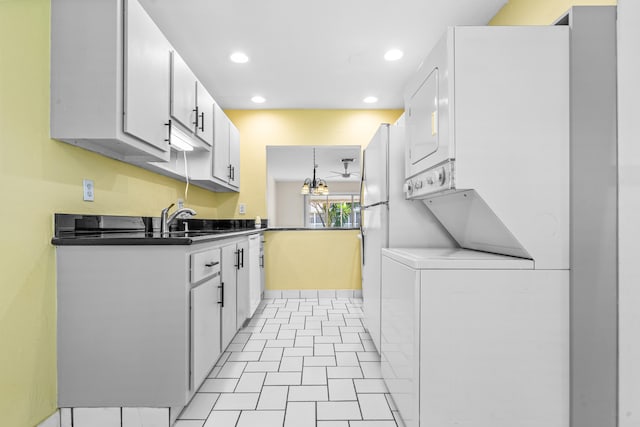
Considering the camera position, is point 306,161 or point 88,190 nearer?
point 88,190

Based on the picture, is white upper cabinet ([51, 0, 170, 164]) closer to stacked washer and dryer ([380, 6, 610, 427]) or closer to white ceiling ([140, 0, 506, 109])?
white ceiling ([140, 0, 506, 109])

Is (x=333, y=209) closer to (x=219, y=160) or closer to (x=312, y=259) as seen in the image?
(x=312, y=259)

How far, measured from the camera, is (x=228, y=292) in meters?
2.26

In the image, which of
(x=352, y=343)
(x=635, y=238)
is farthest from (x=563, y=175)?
(x=352, y=343)

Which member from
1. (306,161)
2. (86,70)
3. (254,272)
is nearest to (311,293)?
(254,272)

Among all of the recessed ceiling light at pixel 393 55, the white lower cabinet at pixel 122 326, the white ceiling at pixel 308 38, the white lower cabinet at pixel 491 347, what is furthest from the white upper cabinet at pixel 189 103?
the white lower cabinet at pixel 491 347

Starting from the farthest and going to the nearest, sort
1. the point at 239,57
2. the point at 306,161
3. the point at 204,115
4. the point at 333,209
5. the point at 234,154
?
1. the point at 333,209
2. the point at 306,161
3. the point at 234,154
4. the point at 239,57
5. the point at 204,115

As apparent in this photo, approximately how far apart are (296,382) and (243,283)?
1.03 meters

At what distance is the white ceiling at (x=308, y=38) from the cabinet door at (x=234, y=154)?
1.45ft

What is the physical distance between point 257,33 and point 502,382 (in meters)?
2.66

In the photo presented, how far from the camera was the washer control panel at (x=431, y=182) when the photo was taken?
4.48ft

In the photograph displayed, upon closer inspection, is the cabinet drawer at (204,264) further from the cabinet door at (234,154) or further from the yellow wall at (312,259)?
the yellow wall at (312,259)

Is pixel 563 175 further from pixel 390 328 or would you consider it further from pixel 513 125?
pixel 390 328

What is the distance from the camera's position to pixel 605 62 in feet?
4.21
